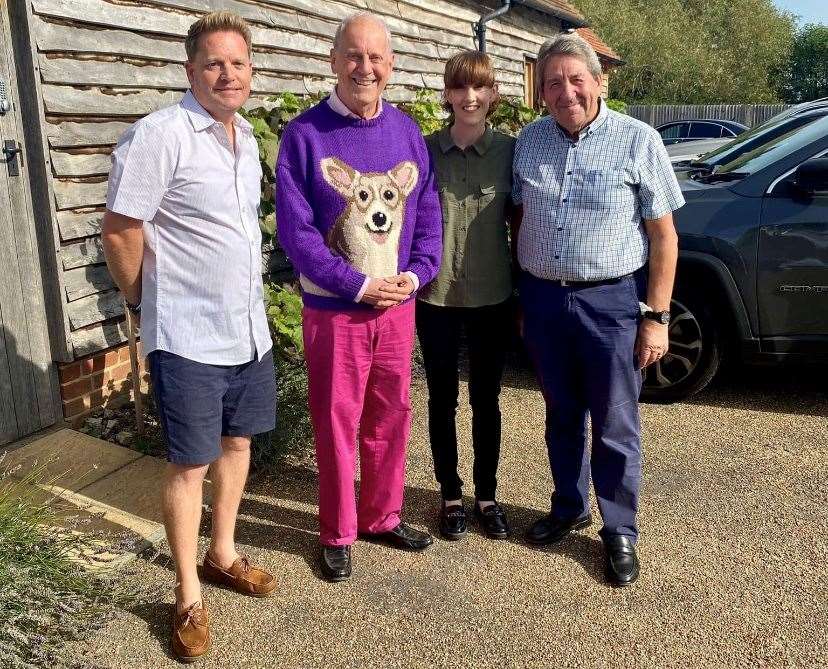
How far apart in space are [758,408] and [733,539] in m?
1.68

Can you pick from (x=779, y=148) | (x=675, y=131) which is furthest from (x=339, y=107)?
(x=675, y=131)

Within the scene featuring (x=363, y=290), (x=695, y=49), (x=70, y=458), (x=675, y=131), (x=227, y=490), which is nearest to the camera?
(x=363, y=290)

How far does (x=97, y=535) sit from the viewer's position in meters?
3.28

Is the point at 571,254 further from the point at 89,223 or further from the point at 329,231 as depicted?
the point at 89,223

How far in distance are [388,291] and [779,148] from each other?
3189 millimetres

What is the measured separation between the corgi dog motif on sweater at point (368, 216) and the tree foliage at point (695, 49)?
3927cm

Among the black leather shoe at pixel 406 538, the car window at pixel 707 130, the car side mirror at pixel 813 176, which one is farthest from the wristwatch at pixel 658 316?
the car window at pixel 707 130

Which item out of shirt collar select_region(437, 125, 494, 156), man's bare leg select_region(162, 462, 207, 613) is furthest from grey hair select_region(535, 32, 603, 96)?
man's bare leg select_region(162, 462, 207, 613)

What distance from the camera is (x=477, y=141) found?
123 inches

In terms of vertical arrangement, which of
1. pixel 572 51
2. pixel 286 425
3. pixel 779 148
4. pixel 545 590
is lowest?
pixel 545 590

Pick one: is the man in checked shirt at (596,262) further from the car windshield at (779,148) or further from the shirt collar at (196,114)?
the car windshield at (779,148)

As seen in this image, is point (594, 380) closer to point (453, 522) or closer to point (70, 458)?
point (453, 522)

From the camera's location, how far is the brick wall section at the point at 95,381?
14.1 ft

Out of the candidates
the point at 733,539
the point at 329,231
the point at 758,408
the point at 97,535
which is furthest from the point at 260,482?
the point at 758,408
